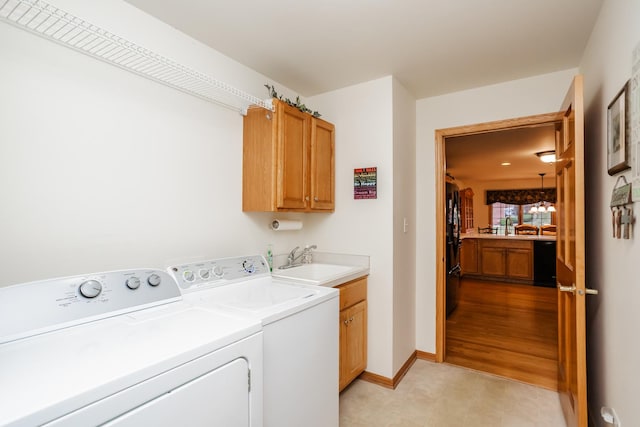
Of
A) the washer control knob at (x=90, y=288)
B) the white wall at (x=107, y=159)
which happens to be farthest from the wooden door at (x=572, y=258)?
the washer control knob at (x=90, y=288)

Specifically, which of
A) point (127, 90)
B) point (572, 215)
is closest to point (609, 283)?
point (572, 215)

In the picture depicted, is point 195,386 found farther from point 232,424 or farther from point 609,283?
point 609,283

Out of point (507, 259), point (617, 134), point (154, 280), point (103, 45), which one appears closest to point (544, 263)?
point (507, 259)

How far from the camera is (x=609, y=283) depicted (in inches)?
60.9

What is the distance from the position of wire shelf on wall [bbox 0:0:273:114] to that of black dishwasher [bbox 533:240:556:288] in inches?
246

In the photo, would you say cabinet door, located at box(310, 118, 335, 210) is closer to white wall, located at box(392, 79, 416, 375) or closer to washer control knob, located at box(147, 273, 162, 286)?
white wall, located at box(392, 79, 416, 375)

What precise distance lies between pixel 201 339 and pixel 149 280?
0.58 m

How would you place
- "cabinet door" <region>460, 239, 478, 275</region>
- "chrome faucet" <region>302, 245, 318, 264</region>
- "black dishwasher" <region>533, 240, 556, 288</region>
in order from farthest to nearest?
"cabinet door" <region>460, 239, 478, 275</region>
"black dishwasher" <region>533, 240, 556, 288</region>
"chrome faucet" <region>302, 245, 318, 264</region>

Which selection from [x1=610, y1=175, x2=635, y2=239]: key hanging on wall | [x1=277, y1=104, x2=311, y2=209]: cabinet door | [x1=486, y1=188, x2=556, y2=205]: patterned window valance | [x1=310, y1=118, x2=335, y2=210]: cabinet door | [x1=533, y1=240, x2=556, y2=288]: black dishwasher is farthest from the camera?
[x1=486, y1=188, x2=556, y2=205]: patterned window valance

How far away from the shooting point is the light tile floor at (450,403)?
205 cm

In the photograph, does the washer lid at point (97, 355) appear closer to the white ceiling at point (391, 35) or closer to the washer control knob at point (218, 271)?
the washer control knob at point (218, 271)

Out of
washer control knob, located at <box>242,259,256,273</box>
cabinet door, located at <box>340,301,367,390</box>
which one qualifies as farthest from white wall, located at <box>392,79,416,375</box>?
washer control knob, located at <box>242,259,256,273</box>

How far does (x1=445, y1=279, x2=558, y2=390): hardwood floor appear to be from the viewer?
2.75 metres

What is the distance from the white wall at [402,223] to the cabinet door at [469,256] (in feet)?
14.5
